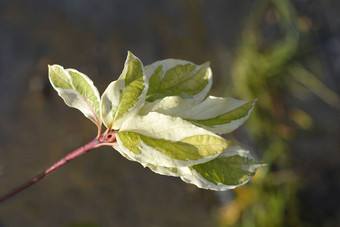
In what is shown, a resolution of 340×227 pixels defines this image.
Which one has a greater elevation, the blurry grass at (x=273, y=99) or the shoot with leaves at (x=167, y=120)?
the shoot with leaves at (x=167, y=120)

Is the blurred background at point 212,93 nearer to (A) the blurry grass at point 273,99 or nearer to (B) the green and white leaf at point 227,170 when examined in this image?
(A) the blurry grass at point 273,99

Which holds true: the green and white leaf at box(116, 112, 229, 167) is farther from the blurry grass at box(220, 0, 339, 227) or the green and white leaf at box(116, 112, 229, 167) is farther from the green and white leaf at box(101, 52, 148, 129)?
the blurry grass at box(220, 0, 339, 227)

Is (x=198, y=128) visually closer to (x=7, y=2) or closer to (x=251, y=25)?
(x=251, y=25)

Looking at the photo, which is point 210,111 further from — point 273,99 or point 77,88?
point 273,99

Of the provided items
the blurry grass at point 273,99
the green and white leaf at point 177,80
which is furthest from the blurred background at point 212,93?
the green and white leaf at point 177,80

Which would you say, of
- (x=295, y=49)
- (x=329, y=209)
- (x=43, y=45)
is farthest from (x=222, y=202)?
(x=43, y=45)
